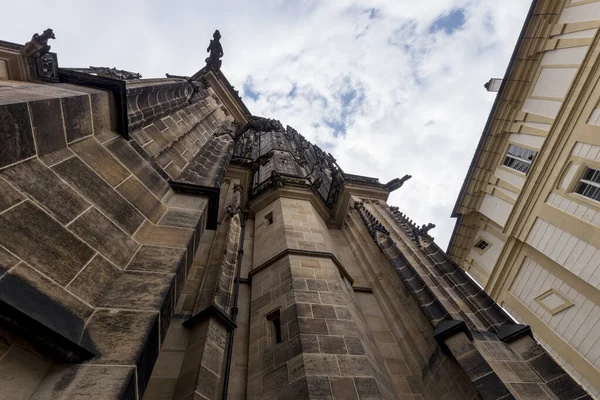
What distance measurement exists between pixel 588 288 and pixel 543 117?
21.6 ft

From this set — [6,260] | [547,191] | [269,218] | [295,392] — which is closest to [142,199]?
[6,260]

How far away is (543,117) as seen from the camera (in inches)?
513

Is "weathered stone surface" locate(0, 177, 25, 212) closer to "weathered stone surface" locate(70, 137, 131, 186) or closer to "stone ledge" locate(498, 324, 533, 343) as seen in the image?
"weathered stone surface" locate(70, 137, 131, 186)

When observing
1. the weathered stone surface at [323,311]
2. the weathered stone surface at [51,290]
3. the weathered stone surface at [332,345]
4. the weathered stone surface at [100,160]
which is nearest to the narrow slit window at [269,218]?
the weathered stone surface at [323,311]

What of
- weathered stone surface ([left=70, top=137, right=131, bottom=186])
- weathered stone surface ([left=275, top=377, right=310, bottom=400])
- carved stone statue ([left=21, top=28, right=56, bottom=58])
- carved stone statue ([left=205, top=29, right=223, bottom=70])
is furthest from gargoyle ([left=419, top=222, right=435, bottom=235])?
carved stone statue ([left=205, top=29, right=223, bottom=70])

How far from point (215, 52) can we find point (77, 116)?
23930mm

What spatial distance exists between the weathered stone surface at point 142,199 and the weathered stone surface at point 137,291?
125cm

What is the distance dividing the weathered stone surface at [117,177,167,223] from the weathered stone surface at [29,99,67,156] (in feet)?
2.99

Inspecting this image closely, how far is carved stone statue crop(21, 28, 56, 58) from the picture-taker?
8.16m

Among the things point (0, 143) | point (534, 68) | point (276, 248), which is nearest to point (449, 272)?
point (276, 248)

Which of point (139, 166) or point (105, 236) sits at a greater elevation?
point (139, 166)

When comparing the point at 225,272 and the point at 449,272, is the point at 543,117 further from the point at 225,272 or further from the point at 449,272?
the point at 225,272

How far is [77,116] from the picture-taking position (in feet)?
13.9

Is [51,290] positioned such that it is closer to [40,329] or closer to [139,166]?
[40,329]
